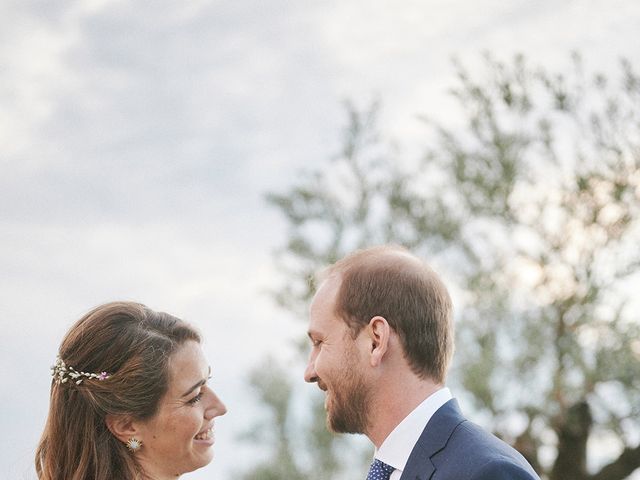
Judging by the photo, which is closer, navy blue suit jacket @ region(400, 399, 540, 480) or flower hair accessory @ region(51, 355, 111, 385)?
navy blue suit jacket @ region(400, 399, 540, 480)

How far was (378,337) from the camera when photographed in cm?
315

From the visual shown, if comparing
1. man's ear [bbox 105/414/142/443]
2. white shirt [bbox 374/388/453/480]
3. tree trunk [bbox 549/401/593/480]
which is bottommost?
tree trunk [bbox 549/401/593/480]

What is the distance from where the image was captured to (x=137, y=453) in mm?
3471

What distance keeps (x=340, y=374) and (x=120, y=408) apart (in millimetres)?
852

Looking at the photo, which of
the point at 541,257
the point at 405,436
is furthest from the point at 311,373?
the point at 541,257

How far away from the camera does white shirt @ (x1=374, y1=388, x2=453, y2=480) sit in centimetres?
312

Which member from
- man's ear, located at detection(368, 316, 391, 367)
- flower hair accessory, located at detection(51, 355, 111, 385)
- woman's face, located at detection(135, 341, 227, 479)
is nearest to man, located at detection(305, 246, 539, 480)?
man's ear, located at detection(368, 316, 391, 367)

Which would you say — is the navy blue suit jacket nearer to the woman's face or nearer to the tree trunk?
the woman's face

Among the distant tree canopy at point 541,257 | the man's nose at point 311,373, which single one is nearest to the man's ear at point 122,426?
the man's nose at point 311,373

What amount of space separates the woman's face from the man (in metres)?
0.51

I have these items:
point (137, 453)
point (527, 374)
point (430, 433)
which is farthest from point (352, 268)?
point (527, 374)

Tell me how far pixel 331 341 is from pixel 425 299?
36 centimetres

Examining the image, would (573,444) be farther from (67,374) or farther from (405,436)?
(67,374)

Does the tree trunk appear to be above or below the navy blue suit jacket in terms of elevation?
below
